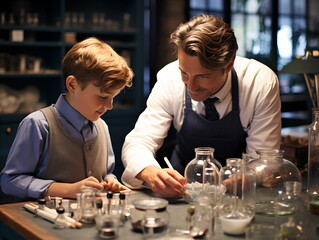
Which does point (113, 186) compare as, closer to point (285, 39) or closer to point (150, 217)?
point (150, 217)

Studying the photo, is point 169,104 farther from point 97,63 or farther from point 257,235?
point 257,235

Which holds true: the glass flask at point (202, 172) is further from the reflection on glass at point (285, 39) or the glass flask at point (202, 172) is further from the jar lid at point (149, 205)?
the reflection on glass at point (285, 39)

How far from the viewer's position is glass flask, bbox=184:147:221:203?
6.41 feet

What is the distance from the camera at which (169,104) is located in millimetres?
2723

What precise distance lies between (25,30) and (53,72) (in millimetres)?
455

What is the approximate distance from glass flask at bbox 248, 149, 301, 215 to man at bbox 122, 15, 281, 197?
0.50 m

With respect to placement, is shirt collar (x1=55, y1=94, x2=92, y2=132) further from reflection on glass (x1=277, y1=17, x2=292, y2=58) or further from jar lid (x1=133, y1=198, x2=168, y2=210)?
reflection on glass (x1=277, y1=17, x2=292, y2=58)

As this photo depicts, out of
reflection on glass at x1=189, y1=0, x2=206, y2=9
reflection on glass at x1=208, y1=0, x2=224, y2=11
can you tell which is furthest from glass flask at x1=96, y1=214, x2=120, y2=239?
reflection on glass at x1=208, y1=0, x2=224, y2=11

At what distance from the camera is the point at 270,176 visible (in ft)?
6.44

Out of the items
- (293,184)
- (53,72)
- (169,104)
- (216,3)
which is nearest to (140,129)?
(169,104)

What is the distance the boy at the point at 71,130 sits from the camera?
84.7 inches

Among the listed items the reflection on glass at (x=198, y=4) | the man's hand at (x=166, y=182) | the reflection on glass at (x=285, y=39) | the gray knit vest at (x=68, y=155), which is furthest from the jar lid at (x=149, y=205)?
the reflection on glass at (x=285, y=39)

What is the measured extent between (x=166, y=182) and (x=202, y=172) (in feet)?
0.63

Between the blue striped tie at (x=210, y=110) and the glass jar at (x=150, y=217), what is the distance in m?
1.02
